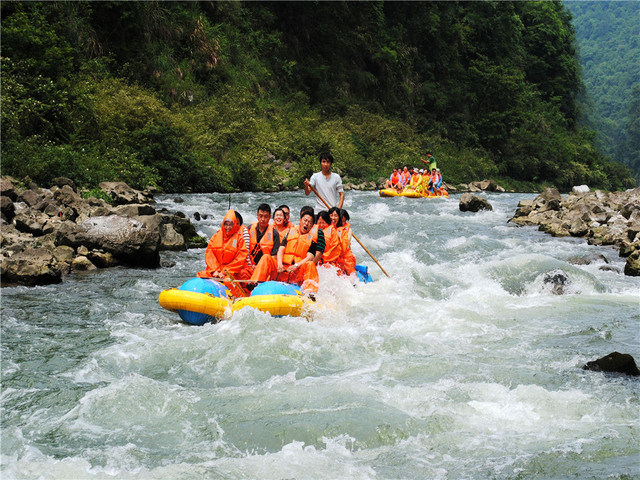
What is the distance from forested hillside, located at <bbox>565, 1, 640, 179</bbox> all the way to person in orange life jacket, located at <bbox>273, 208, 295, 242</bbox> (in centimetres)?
7182

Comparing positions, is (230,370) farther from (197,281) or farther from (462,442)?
(462,442)

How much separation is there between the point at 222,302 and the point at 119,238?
381cm

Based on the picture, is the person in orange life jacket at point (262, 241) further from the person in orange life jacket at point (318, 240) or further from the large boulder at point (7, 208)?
the large boulder at point (7, 208)

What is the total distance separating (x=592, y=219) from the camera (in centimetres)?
1592

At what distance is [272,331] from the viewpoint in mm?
6301

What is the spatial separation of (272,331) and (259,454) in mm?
2127

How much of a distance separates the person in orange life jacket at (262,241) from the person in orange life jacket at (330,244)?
683 mm

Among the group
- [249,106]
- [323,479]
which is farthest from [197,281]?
[249,106]

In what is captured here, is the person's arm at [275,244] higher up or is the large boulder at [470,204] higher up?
the large boulder at [470,204]

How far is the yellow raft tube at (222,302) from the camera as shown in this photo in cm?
663

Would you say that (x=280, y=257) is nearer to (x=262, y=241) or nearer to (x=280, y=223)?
(x=262, y=241)

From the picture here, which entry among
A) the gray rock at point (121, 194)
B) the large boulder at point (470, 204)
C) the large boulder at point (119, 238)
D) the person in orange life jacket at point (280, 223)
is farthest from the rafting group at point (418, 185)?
the person in orange life jacket at point (280, 223)

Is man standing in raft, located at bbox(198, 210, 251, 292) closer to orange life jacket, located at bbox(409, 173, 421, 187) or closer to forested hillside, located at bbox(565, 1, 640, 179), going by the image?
orange life jacket, located at bbox(409, 173, 421, 187)

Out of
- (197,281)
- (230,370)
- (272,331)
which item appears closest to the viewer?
(230,370)
